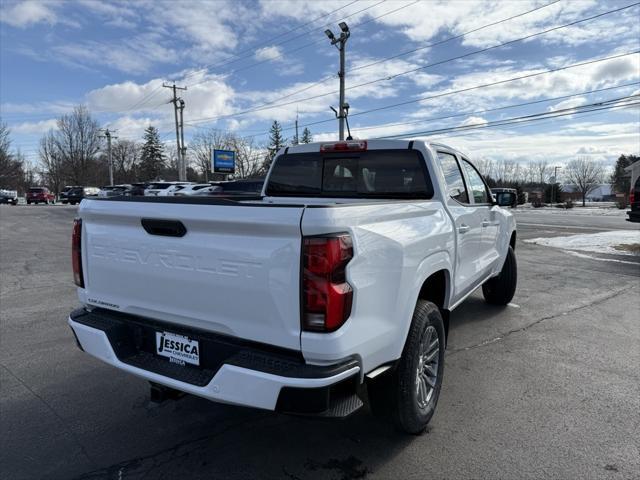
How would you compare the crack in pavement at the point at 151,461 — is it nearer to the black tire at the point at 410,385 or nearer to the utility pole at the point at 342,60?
the black tire at the point at 410,385

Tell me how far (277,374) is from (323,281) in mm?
494

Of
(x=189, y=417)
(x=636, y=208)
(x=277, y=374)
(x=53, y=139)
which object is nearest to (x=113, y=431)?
(x=189, y=417)

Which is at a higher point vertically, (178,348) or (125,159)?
(125,159)

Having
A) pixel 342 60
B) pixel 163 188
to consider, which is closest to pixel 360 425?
pixel 342 60

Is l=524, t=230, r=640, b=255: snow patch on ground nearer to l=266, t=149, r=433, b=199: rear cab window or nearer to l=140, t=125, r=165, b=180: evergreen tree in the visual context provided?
l=266, t=149, r=433, b=199: rear cab window

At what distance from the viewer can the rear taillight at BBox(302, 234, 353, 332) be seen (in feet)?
7.00

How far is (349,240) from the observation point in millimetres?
2213

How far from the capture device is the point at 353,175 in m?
4.19

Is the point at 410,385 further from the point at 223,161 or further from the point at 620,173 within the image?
the point at 620,173

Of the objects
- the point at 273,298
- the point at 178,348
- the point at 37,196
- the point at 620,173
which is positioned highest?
the point at 620,173

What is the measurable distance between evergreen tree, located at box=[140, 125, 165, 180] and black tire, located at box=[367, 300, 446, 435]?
306ft

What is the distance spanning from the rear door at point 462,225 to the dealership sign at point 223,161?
46298 mm

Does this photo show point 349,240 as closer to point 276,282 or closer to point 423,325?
point 276,282

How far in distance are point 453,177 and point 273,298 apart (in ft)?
8.47
